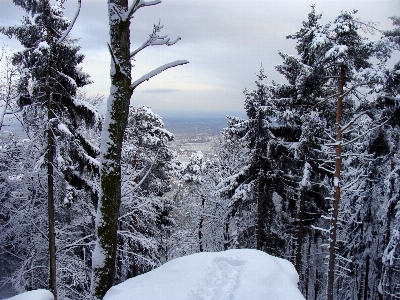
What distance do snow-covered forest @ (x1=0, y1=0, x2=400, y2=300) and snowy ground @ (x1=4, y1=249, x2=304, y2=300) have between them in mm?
642

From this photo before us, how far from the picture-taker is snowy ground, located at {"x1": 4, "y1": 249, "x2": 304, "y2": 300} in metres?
3.41

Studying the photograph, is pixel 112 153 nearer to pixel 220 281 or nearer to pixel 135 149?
pixel 220 281

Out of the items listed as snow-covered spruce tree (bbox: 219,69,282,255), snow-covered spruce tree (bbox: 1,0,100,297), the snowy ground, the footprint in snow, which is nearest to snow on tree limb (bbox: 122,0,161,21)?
the snowy ground

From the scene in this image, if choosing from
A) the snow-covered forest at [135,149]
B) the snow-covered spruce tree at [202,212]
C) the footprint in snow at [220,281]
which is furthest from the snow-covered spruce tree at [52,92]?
the snow-covered spruce tree at [202,212]

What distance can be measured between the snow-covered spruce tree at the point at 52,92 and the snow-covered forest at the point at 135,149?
0.10 feet

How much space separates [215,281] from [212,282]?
0.06 m

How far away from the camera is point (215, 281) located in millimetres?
3918

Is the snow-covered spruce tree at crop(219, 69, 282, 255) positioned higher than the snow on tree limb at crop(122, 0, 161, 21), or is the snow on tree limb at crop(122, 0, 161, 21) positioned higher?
the snow on tree limb at crop(122, 0, 161, 21)

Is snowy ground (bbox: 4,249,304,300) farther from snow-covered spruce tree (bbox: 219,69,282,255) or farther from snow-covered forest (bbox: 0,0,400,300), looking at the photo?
snow-covered spruce tree (bbox: 219,69,282,255)

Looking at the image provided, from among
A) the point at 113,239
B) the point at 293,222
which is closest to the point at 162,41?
the point at 113,239

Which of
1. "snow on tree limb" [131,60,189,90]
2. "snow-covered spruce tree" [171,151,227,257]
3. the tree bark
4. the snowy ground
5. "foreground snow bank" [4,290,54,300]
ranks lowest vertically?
"snow-covered spruce tree" [171,151,227,257]

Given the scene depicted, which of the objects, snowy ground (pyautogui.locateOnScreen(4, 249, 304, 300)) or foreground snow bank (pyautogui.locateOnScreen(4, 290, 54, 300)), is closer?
snowy ground (pyautogui.locateOnScreen(4, 249, 304, 300))

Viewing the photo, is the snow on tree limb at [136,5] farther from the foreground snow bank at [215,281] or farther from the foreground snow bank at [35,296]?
the foreground snow bank at [35,296]

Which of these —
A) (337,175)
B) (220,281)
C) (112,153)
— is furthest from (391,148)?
(112,153)
